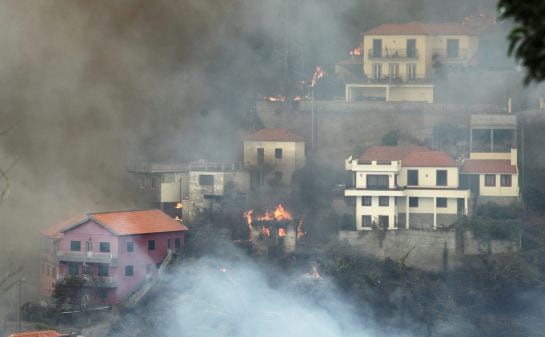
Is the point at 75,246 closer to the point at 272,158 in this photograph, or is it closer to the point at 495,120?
the point at 272,158

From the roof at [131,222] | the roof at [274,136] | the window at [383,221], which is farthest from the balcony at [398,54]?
the roof at [131,222]

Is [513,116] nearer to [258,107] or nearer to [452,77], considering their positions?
[452,77]

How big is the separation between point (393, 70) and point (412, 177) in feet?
18.3

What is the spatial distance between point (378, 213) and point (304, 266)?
2.46 meters

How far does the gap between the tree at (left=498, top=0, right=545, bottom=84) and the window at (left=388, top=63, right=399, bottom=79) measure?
1454 inches

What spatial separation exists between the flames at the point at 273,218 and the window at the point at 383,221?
7.71 feet

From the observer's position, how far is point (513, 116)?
39156 millimetres

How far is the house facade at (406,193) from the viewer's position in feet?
121

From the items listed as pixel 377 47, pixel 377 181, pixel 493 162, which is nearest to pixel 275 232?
pixel 377 181

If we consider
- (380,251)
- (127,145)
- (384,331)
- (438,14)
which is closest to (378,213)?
(380,251)

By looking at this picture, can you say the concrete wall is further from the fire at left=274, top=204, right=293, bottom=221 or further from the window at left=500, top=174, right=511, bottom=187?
the fire at left=274, top=204, right=293, bottom=221

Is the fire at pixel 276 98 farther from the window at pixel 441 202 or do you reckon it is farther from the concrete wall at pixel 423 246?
the window at pixel 441 202

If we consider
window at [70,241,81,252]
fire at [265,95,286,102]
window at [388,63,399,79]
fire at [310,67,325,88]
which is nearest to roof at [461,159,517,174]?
window at [388,63,399,79]

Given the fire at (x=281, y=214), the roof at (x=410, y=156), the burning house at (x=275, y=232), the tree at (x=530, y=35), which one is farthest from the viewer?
A: the fire at (x=281, y=214)
